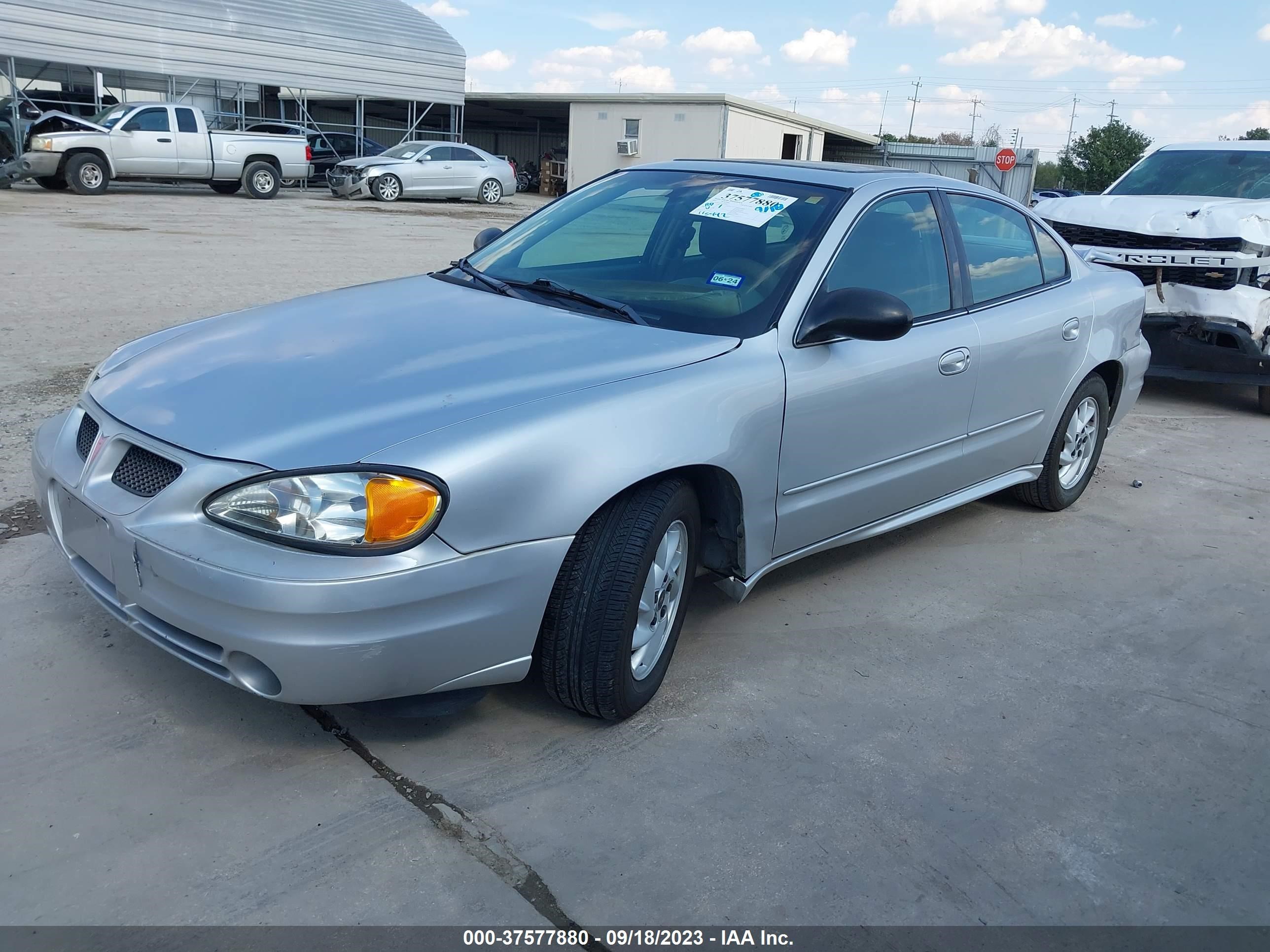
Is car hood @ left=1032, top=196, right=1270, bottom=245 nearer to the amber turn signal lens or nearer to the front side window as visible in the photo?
the front side window

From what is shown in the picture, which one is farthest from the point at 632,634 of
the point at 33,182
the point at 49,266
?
the point at 33,182

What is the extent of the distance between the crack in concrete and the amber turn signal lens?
0.69 meters

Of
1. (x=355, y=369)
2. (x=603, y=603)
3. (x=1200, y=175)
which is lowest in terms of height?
(x=603, y=603)

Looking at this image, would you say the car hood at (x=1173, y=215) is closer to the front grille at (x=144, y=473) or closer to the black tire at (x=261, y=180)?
the front grille at (x=144, y=473)

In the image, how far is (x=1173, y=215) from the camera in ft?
25.1

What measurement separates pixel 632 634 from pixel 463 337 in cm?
102

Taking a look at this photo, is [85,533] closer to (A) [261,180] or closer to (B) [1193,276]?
(B) [1193,276]

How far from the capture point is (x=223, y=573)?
2.55m

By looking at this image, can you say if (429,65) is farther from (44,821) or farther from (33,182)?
(44,821)

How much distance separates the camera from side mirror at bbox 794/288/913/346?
3424 mm

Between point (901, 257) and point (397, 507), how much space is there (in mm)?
2291

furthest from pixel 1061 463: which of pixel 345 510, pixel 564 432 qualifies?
pixel 345 510

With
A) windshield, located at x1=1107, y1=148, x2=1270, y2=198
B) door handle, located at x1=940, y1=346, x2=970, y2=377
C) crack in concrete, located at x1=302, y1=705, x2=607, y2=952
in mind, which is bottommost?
crack in concrete, located at x1=302, y1=705, x2=607, y2=952

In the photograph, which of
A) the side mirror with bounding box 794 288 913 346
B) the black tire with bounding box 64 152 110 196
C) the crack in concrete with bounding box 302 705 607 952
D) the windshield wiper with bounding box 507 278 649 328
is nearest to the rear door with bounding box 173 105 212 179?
the black tire with bounding box 64 152 110 196
